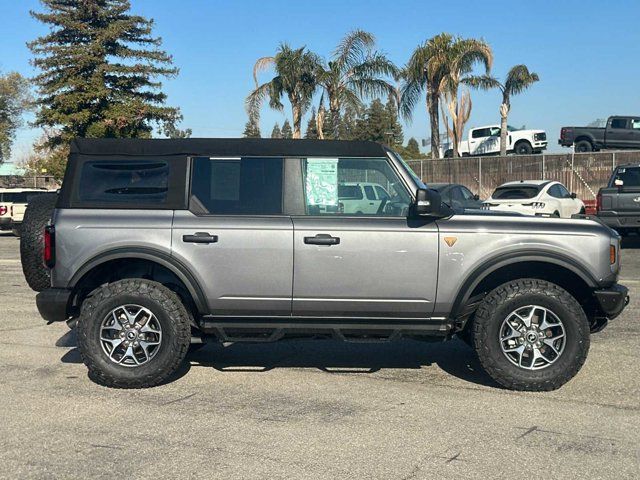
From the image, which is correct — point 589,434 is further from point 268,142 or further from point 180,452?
point 268,142

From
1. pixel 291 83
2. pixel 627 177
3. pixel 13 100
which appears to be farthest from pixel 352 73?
pixel 13 100

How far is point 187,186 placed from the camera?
5633 millimetres

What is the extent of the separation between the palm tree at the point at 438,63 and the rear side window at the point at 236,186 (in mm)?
24313

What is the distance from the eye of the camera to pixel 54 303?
17.9ft

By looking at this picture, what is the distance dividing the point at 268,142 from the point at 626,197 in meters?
11.8

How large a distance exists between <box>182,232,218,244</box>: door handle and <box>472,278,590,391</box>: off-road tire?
2.17 meters

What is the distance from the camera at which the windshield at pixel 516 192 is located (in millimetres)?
18516

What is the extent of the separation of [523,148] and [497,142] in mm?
1501

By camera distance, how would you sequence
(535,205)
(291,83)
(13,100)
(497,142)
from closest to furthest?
1. (535,205)
2. (291,83)
3. (497,142)
4. (13,100)

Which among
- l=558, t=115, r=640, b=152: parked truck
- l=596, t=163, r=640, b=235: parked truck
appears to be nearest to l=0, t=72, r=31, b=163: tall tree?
l=558, t=115, r=640, b=152: parked truck

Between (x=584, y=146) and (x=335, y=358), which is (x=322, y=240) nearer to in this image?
(x=335, y=358)

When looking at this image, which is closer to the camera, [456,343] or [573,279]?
[573,279]

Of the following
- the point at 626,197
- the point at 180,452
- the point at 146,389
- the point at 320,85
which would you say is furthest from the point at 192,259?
the point at 320,85

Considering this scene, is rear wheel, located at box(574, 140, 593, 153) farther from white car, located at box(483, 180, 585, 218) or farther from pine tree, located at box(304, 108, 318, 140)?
white car, located at box(483, 180, 585, 218)
